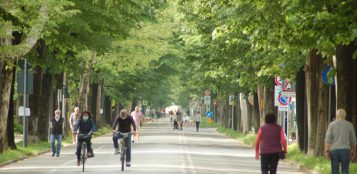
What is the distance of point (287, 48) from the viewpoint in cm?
2639

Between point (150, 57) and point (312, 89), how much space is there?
94.0 ft

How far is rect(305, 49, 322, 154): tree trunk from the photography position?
35094 millimetres

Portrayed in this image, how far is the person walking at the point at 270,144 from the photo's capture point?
2008 cm

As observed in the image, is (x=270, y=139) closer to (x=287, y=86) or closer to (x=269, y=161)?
(x=269, y=161)

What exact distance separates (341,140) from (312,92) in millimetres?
15629

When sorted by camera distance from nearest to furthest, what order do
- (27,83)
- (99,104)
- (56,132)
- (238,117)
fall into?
(56,132), (27,83), (238,117), (99,104)

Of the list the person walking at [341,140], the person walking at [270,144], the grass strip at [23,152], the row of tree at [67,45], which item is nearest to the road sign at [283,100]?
the row of tree at [67,45]

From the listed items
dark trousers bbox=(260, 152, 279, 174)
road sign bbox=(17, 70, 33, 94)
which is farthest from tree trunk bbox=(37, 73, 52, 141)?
dark trousers bbox=(260, 152, 279, 174)

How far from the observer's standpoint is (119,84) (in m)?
79.9

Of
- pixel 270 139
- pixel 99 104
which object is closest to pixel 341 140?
pixel 270 139

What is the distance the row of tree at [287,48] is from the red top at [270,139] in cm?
237

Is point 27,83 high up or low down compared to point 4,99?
up

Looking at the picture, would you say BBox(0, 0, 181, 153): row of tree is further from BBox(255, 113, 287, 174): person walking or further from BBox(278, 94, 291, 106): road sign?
BBox(255, 113, 287, 174): person walking

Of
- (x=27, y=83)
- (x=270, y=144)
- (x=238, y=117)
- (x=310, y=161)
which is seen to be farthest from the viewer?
(x=238, y=117)
